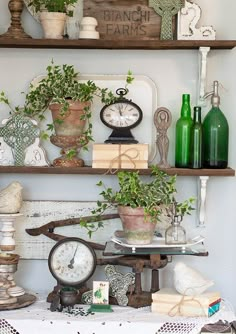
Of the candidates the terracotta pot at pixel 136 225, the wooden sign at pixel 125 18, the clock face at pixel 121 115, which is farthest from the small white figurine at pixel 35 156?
the wooden sign at pixel 125 18

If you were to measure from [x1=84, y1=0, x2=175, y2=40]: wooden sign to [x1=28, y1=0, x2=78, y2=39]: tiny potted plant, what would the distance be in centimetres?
11

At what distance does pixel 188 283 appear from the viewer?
2.52 m

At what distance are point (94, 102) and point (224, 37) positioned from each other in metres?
0.57

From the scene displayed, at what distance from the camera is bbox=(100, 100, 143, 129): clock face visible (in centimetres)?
275

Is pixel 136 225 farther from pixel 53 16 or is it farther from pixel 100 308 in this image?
pixel 53 16

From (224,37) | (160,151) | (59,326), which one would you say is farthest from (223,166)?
(59,326)

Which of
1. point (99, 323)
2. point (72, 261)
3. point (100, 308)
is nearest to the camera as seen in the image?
point (99, 323)

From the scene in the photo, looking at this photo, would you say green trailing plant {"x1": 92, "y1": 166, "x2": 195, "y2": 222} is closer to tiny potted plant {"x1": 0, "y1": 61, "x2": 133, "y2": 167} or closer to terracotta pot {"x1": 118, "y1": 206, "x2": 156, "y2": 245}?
terracotta pot {"x1": 118, "y1": 206, "x2": 156, "y2": 245}

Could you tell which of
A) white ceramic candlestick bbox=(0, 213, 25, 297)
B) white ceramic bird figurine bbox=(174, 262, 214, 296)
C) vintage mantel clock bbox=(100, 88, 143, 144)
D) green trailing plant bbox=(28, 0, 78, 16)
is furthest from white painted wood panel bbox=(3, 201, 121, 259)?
green trailing plant bbox=(28, 0, 78, 16)

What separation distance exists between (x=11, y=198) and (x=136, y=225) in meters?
0.49

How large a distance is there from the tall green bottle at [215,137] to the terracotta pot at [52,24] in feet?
2.04

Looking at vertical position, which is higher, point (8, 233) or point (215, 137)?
point (215, 137)

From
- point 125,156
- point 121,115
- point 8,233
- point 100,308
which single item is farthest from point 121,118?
point 100,308

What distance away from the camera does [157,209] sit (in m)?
2.58
